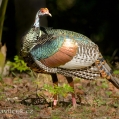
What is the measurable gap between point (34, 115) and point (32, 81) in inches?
91.6

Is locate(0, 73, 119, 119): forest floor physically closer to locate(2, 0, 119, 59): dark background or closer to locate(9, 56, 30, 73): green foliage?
locate(9, 56, 30, 73): green foliage

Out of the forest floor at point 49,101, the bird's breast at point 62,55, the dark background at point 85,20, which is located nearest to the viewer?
the bird's breast at point 62,55

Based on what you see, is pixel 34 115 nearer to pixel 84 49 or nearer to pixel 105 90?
pixel 84 49

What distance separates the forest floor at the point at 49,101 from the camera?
6082 millimetres

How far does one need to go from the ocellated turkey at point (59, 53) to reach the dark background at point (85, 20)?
438 cm

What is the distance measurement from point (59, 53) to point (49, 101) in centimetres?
101

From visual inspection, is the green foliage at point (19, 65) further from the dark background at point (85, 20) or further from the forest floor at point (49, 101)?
the dark background at point (85, 20)

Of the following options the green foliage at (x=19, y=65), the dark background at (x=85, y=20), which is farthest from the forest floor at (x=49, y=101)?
the dark background at (x=85, y=20)

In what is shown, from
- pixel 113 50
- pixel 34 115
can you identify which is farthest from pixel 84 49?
pixel 113 50

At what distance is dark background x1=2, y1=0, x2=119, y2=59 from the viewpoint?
34.9 feet

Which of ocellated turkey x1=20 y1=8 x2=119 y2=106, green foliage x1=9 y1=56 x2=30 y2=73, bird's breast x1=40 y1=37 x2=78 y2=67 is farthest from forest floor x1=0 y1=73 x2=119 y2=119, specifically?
bird's breast x1=40 y1=37 x2=78 y2=67

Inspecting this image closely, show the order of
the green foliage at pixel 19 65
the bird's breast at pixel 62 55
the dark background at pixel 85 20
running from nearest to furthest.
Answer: the bird's breast at pixel 62 55, the green foliage at pixel 19 65, the dark background at pixel 85 20

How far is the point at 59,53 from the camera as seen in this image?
5965 mm

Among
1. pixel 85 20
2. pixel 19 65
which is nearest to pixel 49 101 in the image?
pixel 19 65
